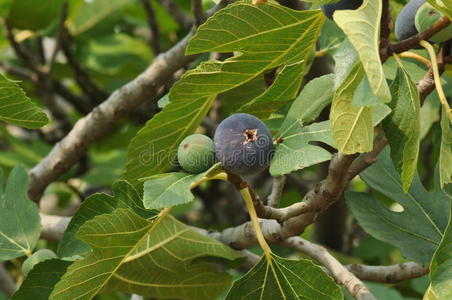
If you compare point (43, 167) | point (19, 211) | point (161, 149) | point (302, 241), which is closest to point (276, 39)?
point (161, 149)

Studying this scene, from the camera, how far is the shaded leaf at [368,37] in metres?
0.87

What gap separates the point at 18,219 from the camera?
158cm

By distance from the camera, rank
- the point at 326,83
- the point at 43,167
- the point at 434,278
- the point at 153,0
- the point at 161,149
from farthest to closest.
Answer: the point at 153,0 → the point at 43,167 → the point at 161,149 → the point at 326,83 → the point at 434,278

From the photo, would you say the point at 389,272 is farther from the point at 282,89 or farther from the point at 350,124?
the point at 350,124

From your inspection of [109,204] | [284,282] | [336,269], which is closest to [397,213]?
[336,269]

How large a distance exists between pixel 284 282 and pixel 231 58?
15.3 inches

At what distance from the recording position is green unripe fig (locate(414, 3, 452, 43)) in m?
1.12

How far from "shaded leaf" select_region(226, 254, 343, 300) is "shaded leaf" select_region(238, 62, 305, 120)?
10.3 inches

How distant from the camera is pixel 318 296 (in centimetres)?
124

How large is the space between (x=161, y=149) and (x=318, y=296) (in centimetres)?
38

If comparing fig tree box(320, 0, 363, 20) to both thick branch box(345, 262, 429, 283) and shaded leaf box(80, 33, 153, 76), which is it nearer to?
thick branch box(345, 262, 429, 283)

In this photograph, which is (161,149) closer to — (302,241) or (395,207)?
(302,241)

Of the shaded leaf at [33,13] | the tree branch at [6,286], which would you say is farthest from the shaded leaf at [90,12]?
the tree branch at [6,286]

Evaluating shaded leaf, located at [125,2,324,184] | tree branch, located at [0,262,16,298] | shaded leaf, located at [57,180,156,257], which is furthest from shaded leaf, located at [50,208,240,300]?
tree branch, located at [0,262,16,298]
